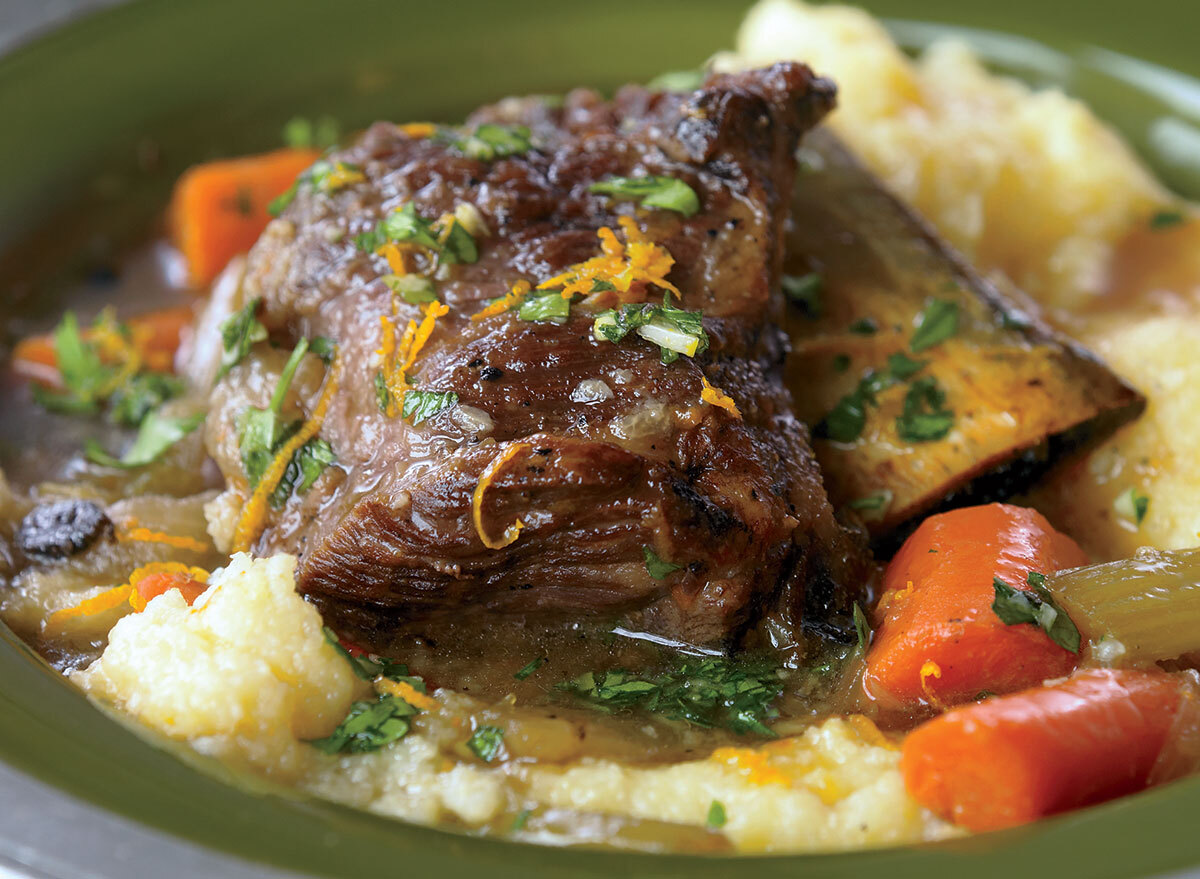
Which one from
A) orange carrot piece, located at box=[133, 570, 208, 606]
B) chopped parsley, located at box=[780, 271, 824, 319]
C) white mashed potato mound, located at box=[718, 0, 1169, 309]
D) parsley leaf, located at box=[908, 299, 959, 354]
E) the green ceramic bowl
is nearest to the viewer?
orange carrot piece, located at box=[133, 570, 208, 606]

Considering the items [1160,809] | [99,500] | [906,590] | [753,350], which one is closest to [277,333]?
[99,500]

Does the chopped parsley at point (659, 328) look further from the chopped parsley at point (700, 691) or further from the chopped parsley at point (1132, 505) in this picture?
the chopped parsley at point (1132, 505)

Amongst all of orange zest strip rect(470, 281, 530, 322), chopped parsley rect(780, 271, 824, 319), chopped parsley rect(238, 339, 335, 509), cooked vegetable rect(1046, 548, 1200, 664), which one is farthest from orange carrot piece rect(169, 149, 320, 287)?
cooked vegetable rect(1046, 548, 1200, 664)

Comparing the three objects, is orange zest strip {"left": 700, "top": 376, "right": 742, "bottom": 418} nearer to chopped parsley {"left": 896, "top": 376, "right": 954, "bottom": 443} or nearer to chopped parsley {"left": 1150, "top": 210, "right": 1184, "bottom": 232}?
chopped parsley {"left": 896, "top": 376, "right": 954, "bottom": 443}

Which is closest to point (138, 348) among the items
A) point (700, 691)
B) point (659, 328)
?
point (659, 328)

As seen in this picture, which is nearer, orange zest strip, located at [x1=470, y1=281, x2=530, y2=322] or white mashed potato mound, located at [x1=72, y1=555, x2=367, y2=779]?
white mashed potato mound, located at [x1=72, y1=555, x2=367, y2=779]

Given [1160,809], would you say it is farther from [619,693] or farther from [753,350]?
[753,350]
